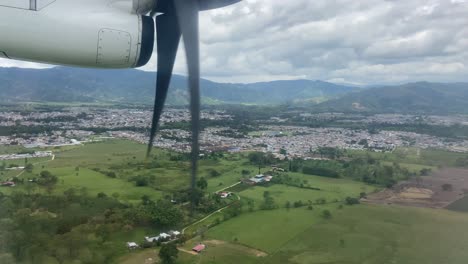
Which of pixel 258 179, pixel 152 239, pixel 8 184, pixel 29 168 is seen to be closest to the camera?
pixel 152 239

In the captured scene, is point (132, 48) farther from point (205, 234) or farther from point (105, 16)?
point (205, 234)

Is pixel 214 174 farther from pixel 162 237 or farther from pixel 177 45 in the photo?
pixel 177 45

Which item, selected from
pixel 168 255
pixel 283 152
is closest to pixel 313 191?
pixel 168 255

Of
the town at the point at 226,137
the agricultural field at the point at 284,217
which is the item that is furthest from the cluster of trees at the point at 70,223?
the town at the point at 226,137

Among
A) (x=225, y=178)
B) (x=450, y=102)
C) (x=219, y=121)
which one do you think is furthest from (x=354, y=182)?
(x=450, y=102)

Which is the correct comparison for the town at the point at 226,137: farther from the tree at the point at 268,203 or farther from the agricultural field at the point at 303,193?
the tree at the point at 268,203

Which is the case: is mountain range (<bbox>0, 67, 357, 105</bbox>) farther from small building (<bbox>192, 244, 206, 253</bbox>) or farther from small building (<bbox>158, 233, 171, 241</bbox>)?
small building (<bbox>192, 244, 206, 253</bbox>)

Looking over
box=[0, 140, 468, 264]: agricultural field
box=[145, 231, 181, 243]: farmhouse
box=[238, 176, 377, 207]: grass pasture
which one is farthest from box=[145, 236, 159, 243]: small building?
box=[238, 176, 377, 207]: grass pasture
